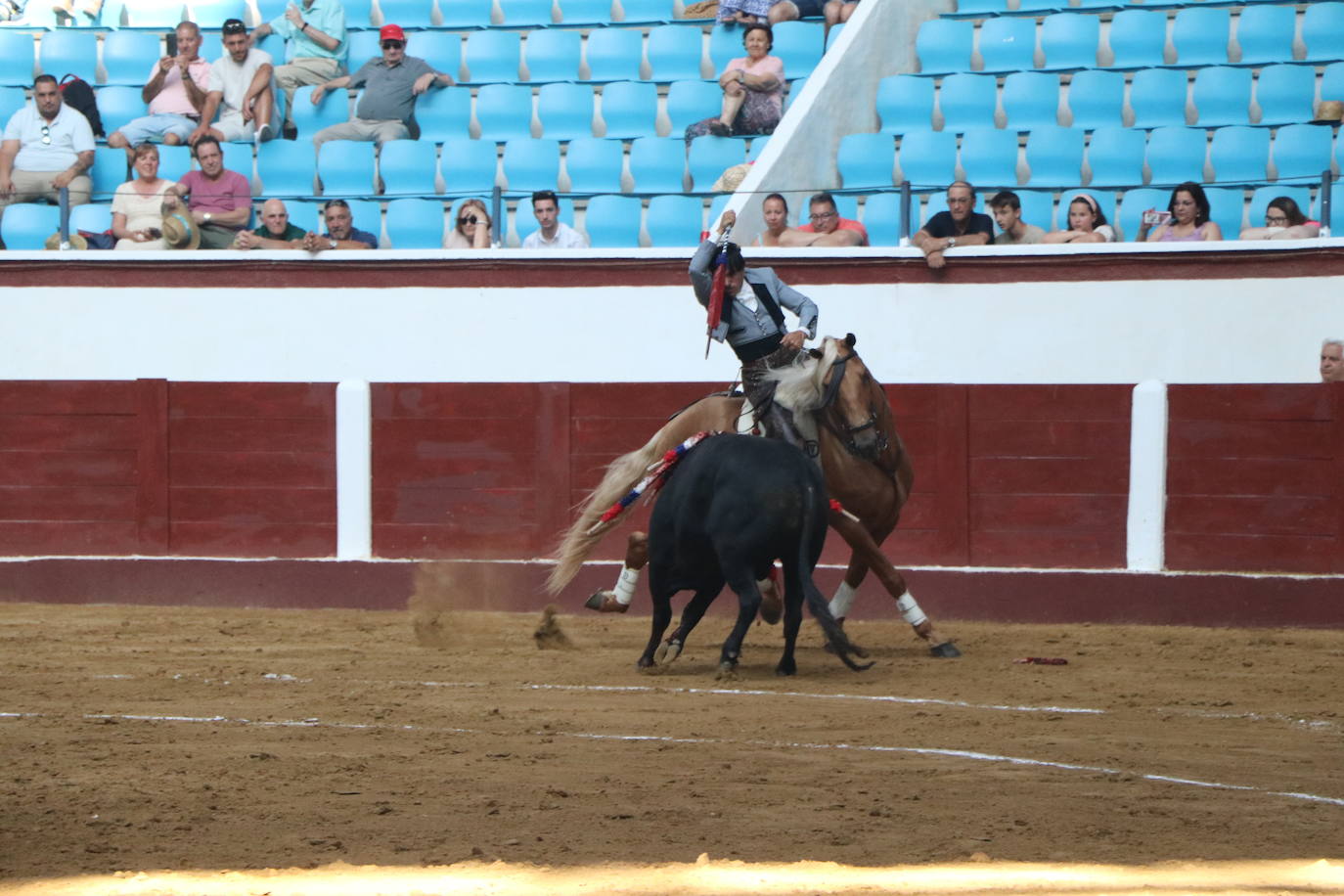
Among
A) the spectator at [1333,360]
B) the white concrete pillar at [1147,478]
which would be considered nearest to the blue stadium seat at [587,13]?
the white concrete pillar at [1147,478]

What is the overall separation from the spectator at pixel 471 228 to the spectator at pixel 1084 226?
3322mm

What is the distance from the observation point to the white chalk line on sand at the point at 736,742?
5.20m

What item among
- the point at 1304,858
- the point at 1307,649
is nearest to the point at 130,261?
the point at 1307,649

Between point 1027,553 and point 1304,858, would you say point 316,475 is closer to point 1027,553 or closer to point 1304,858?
point 1027,553

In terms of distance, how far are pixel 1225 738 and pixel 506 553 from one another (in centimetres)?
563

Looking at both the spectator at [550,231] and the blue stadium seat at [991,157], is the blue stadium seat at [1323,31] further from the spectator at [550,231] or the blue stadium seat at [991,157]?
the spectator at [550,231]

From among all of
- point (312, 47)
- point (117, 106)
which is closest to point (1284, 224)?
point (312, 47)

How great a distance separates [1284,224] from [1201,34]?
2.66 metres

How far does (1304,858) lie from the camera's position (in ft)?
14.0

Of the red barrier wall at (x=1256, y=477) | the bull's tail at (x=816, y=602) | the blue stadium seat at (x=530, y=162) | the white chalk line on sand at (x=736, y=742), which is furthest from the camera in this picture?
the blue stadium seat at (x=530, y=162)

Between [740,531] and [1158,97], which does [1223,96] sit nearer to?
[1158,97]

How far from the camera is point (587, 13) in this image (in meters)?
13.8

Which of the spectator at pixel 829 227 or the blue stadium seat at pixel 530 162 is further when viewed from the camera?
the blue stadium seat at pixel 530 162

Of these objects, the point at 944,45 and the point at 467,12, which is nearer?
the point at 944,45
